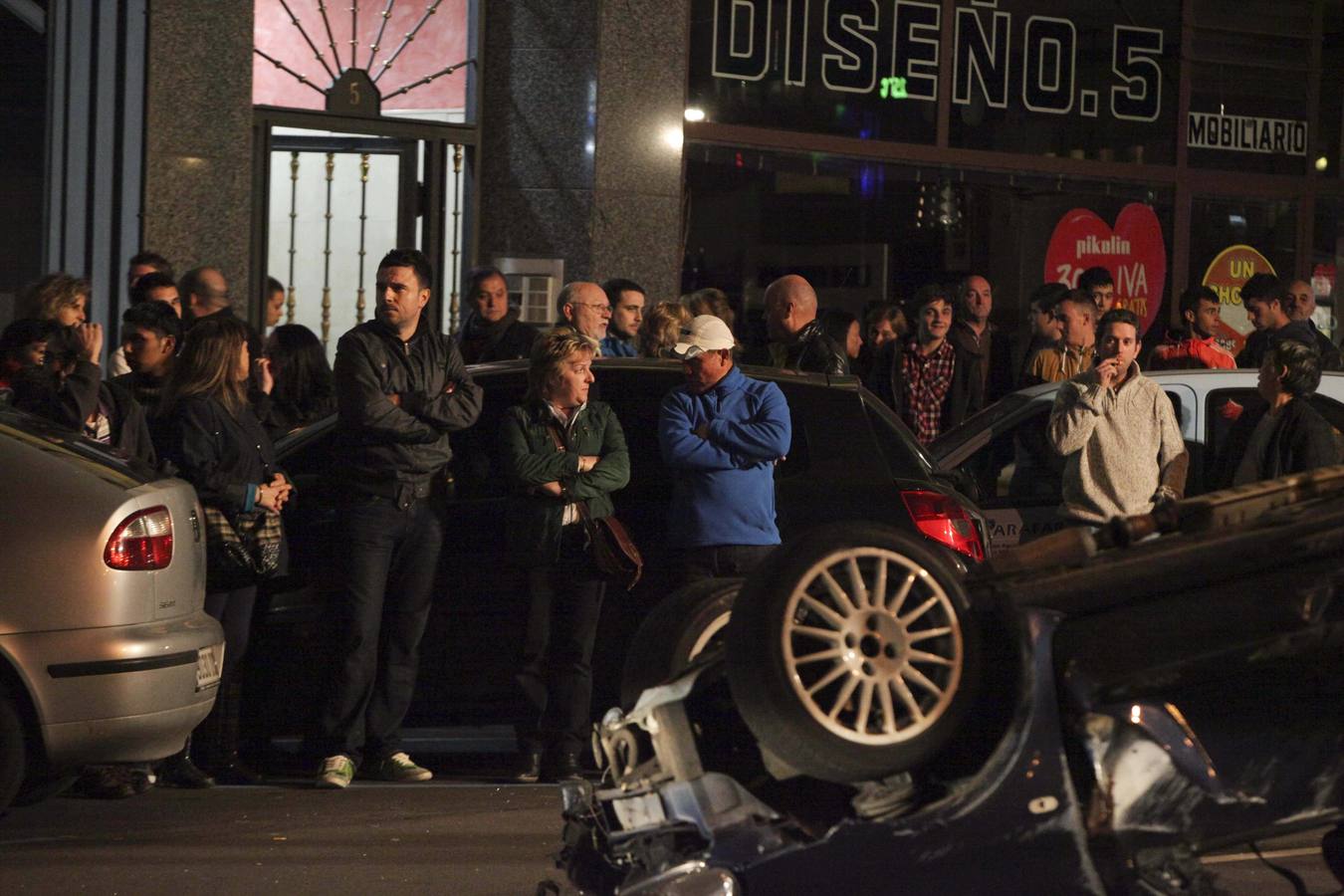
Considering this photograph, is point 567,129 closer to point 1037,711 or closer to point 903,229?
point 903,229

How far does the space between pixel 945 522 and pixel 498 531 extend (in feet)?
5.72

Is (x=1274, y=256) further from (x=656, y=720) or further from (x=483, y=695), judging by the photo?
(x=656, y=720)

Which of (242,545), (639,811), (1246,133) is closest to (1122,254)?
(1246,133)

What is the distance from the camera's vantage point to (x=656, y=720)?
482 cm

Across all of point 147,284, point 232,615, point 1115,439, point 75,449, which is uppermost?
point 147,284

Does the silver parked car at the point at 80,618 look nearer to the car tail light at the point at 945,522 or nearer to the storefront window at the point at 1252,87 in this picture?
the car tail light at the point at 945,522

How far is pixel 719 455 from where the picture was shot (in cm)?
774

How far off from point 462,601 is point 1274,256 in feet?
38.0

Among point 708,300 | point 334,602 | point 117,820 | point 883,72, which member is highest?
point 883,72

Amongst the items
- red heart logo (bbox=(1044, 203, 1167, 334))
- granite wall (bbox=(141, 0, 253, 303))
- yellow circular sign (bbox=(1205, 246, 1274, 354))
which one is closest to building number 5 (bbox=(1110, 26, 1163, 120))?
red heart logo (bbox=(1044, 203, 1167, 334))

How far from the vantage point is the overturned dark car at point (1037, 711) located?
4.37 meters

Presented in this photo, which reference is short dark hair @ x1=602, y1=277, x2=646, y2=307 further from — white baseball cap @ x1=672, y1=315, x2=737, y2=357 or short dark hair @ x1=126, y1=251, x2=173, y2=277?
white baseball cap @ x1=672, y1=315, x2=737, y2=357

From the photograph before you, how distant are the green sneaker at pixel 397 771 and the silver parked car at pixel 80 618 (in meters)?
1.13

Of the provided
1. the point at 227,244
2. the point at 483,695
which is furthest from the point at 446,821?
the point at 227,244
